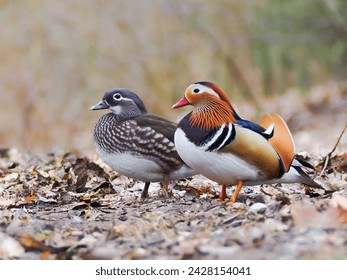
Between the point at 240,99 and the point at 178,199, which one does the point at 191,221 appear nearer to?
the point at 178,199

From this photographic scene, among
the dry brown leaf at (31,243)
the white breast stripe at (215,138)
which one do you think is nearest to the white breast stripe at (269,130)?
the white breast stripe at (215,138)

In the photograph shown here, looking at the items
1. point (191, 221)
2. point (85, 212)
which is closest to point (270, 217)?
point (191, 221)

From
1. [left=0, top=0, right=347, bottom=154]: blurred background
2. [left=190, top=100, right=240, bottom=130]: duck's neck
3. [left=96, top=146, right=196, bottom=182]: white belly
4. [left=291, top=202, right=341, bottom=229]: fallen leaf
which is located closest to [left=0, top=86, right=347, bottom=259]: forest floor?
[left=291, top=202, right=341, bottom=229]: fallen leaf

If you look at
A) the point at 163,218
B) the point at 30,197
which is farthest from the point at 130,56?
the point at 163,218

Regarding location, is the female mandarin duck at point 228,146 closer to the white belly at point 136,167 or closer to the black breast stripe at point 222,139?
the black breast stripe at point 222,139

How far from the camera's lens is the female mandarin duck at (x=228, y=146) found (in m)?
4.77

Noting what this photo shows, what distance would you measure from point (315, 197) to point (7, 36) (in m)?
9.39

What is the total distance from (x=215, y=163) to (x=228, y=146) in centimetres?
14

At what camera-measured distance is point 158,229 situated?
13.7ft

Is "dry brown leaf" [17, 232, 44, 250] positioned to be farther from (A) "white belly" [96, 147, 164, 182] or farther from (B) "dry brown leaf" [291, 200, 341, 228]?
(A) "white belly" [96, 147, 164, 182]

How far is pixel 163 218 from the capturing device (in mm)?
4516

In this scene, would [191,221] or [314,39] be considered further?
[314,39]

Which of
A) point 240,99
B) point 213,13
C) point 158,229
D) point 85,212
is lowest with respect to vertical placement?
point 158,229

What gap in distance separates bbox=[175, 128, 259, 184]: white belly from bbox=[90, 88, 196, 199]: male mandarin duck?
54 centimetres
